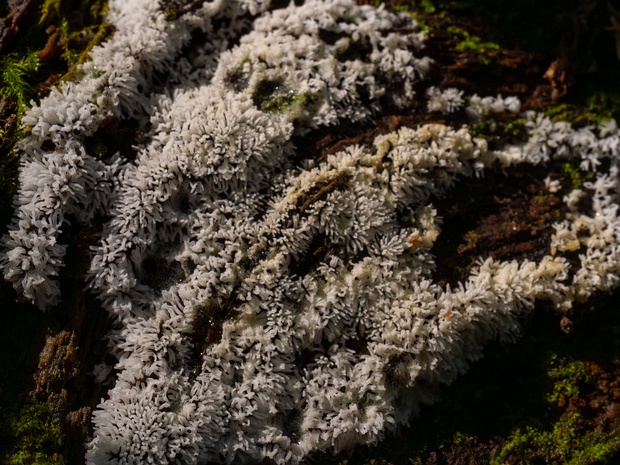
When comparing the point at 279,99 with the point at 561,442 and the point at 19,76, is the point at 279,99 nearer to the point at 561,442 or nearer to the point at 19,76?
the point at 19,76

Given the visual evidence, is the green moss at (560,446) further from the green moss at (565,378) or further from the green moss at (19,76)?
the green moss at (19,76)

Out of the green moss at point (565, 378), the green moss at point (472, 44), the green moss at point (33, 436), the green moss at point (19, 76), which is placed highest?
the green moss at point (19, 76)

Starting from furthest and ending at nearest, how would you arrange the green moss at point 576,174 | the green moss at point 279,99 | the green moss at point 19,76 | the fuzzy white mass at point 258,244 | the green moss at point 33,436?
the green moss at point 576,174, the green moss at point 279,99, the green moss at point 19,76, the fuzzy white mass at point 258,244, the green moss at point 33,436

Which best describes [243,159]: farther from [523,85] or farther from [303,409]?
[523,85]

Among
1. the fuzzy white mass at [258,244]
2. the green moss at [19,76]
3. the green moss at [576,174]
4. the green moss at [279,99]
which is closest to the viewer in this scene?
the fuzzy white mass at [258,244]

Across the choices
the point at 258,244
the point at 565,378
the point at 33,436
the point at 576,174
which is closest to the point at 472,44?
the point at 576,174

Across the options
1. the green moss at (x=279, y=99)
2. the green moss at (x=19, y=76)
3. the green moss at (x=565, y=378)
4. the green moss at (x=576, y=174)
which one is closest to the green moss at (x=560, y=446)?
the green moss at (x=565, y=378)
